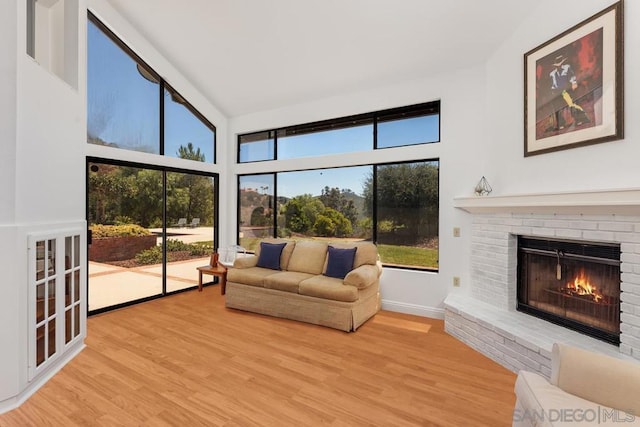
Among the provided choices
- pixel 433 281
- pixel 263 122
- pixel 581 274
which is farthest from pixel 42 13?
pixel 581 274

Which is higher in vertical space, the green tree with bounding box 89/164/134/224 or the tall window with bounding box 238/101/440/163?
the tall window with bounding box 238/101/440/163

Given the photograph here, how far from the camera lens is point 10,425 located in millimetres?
1890

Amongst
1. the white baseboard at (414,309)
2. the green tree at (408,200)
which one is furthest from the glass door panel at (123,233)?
the white baseboard at (414,309)

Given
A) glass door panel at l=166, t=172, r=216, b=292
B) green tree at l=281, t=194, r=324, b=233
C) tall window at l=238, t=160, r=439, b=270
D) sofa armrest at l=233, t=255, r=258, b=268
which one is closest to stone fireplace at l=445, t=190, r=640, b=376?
tall window at l=238, t=160, r=439, b=270

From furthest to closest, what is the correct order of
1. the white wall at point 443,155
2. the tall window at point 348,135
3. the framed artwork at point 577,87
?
Answer: the tall window at point 348,135 → the white wall at point 443,155 → the framed artwork at point 577,87

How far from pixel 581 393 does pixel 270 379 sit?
6.36ft

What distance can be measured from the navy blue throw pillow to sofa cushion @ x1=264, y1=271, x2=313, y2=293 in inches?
15.9

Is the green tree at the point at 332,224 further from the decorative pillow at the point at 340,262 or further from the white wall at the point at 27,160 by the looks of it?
the white wall at the point at 27,160

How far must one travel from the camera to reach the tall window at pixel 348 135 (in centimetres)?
405

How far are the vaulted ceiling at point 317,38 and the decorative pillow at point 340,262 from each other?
2285 millimetres

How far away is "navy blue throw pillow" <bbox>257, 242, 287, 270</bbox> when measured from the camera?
14.4ft

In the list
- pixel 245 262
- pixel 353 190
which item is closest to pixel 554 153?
pixel 353 190

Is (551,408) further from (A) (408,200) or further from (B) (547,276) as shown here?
(A) (408,200)

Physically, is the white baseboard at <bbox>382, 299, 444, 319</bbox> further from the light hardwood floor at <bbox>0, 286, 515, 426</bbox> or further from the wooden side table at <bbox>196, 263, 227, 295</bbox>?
the wooden side table at <bbox>196, 263, 227, 295</bbox>
